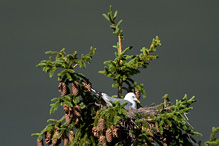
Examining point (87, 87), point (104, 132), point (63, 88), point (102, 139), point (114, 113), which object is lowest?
point (102, 139)

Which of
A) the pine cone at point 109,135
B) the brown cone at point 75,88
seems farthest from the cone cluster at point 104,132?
the brown cone at point 75,88

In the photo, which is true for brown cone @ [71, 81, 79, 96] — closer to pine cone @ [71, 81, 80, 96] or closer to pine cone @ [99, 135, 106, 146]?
pine cone @ [71, 81, 80, 96]

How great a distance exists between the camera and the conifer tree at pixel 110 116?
930cm

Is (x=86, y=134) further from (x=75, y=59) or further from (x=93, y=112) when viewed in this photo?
(x=75, y=59)

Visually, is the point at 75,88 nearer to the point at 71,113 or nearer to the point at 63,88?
the point at 63,88

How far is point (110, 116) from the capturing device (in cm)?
923

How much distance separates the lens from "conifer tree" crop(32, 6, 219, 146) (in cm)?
930

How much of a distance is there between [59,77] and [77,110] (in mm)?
468

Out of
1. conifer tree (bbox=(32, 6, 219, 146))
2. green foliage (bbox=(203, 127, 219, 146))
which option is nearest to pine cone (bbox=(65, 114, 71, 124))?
conifer tree (bbox=(32, 6, 219, 146))

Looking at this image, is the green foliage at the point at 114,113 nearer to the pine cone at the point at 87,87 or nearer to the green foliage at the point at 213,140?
the pine cone at the point at 87,87

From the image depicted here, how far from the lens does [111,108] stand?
9.25 m

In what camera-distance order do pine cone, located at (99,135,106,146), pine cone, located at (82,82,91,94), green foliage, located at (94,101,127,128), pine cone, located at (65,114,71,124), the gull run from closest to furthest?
green foliage, located at (94,101,127,128) → pine cone, located at (99,135,106,146) → pine cone, located at (65,114,71,124) → pine cone, located at (82,82,91,94) → the gull

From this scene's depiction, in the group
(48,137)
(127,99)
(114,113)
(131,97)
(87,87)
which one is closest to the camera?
A: (114,113)

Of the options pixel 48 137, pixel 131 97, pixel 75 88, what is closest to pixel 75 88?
pixel 75 88
